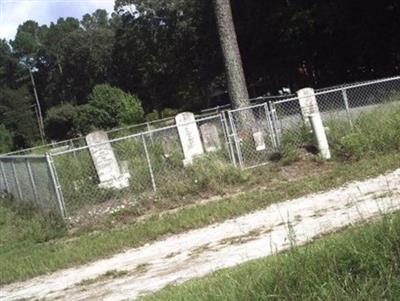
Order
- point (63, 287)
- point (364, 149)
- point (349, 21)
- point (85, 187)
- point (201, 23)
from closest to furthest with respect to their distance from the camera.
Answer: point (63, 287), point (364, 149), point (85, 187), point (349, 21), point (201, 23)

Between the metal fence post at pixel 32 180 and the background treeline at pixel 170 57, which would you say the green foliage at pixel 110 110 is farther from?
the metal fence post at pixel 32 180

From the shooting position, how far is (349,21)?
3766 cm

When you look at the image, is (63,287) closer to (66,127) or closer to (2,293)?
(2,293)

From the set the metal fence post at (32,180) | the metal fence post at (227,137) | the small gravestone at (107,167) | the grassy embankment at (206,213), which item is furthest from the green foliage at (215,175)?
the metal fence post at (32,180)

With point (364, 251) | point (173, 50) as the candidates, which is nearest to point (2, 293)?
point (364, 251)

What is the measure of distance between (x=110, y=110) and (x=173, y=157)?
3493 cm

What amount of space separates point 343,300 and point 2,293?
6.40 metres

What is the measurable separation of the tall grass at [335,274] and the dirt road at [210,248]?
2.25m

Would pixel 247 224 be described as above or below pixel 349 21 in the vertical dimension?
below

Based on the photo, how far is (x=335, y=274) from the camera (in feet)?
16.3

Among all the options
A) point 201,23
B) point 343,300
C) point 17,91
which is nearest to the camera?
point 343,300

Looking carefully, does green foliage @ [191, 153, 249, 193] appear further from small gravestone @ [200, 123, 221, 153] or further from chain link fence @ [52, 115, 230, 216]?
small gravestone @ [200, 123, 221, 153]

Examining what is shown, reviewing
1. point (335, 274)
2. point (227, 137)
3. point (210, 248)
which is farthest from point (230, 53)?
point (335, 274)

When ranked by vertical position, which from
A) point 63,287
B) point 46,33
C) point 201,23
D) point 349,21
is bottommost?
point 63,287
